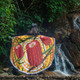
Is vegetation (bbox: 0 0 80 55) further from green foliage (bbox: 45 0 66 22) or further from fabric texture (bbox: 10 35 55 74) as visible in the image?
fabric texture (bbox: 10 35 55 74)

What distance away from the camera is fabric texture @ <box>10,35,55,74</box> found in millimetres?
3043

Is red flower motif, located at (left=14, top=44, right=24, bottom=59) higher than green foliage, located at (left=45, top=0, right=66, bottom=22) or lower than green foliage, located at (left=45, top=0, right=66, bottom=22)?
lower

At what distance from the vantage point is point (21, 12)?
16.9 feet

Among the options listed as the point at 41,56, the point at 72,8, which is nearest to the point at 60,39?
the point at 72,8

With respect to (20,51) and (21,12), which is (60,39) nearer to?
(21,12)

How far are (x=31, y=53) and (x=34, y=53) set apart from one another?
89 mm

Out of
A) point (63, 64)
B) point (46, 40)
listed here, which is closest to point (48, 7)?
Result: point (46, 40)

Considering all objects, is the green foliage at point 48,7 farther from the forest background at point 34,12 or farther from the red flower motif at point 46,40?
the red flower motif at point 46,40

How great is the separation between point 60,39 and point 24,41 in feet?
9.79

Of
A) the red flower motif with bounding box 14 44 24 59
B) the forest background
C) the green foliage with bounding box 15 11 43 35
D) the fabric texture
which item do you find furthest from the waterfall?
the red flower motif with bounding box 14 44 24 59

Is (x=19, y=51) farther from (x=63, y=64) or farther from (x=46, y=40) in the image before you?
(x=63, y=64)

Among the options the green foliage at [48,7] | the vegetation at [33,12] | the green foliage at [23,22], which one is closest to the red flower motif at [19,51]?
the vegetation at [33,12]

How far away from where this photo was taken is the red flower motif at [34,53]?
3084 millimetres

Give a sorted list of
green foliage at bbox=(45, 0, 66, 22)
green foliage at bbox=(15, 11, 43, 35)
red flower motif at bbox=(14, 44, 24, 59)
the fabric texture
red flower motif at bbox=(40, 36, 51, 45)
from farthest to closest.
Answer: green foliage at bbox=(45, 0, 66, 22)
green foliage at bbox=(15, 11, 43, 35)
red flower motif at bbox=(40, 36, 51, 45)
red flower motif at bbox=(14, 44, 24, 59)
the fabric texture
